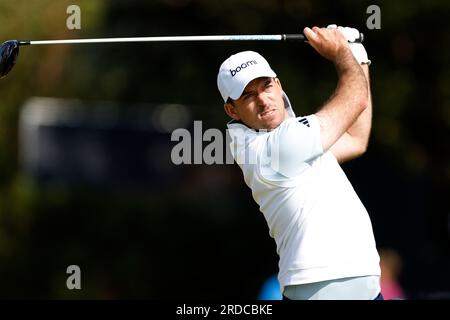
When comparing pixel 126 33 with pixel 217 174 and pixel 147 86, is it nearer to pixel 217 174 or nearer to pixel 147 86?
A: pixel 147 86

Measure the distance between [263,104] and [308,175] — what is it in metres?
0.46

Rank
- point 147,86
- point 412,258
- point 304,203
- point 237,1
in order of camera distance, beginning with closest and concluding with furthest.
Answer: point 304,203 < point 412,258 < point 237,1 < point 147,86

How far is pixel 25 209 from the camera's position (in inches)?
543

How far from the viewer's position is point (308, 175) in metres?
6.27

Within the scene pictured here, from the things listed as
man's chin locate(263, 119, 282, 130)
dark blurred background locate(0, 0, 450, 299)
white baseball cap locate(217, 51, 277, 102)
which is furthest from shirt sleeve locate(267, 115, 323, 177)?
dark blurred background locate(0, 0, 450, 299)

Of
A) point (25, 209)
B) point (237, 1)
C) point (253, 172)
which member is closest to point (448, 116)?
point (237, 1)

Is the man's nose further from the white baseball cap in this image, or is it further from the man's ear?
the man's ear

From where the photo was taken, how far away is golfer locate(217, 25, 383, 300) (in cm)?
613

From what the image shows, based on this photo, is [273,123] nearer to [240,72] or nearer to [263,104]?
[263,104]

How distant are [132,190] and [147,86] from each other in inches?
65.8

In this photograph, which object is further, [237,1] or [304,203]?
[237,1]

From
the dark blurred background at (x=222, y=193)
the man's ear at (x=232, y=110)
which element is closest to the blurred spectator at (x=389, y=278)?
the dark blurred background at (x=222, y=193)

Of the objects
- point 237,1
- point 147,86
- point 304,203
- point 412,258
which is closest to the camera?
point 304,203

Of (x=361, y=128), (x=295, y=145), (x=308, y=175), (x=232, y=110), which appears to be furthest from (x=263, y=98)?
(x=361, y=128)
